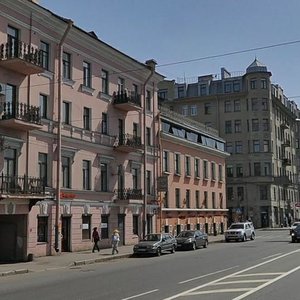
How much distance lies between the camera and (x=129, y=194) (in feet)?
122

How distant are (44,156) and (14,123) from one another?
4017 millimetres

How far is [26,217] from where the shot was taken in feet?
88.8

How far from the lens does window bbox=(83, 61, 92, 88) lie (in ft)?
110

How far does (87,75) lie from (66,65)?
2456mm

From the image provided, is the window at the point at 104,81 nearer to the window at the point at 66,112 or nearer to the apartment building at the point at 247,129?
the window at the point at 66,112

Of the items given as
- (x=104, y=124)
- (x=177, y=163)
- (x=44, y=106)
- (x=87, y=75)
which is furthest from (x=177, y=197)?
(x=44, y=106)

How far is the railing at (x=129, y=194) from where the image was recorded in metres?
36.5

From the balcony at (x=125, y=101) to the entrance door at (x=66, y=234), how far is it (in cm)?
972

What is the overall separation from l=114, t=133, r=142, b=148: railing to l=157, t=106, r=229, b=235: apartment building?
483 cm

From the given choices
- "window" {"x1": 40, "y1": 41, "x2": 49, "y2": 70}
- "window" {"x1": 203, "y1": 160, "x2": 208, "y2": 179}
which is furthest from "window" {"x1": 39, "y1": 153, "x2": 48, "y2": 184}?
"window" {"x1": 203, "y1": 160, "x2": 208, "y2": 179}

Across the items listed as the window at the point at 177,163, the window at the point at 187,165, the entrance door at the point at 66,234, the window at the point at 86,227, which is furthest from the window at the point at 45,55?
the window at the point at 187,165

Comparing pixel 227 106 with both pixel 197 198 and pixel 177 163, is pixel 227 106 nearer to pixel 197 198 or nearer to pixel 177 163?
pixel 197 198

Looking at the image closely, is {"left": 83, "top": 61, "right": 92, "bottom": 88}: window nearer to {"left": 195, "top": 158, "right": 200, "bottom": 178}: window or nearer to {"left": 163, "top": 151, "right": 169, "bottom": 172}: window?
{"left": 163, "top": 151, "right": 169, "bottom": 172}: window

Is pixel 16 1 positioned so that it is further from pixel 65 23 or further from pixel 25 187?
pixel 25 187
